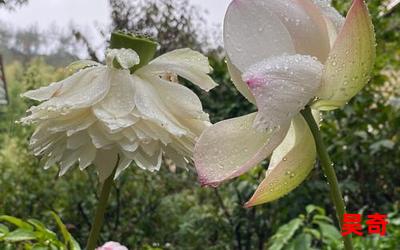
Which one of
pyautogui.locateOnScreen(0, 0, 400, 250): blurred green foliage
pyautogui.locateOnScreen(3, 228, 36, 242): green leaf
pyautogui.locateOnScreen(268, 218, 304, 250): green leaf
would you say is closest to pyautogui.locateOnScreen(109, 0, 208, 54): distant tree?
pyautogui.locateOnScreen(0, 0, 400, 250): blurred green foliage

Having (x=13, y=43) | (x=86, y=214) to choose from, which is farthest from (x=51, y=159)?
(x=13, y=43)

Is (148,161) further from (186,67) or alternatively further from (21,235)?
(21,235)

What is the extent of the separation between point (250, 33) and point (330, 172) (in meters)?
0.08

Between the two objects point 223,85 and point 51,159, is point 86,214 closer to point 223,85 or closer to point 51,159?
point 223,85

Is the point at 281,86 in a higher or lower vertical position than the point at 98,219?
higher

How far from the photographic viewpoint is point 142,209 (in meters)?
2.89

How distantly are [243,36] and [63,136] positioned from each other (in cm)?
24

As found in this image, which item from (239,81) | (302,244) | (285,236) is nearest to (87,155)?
(239,81)

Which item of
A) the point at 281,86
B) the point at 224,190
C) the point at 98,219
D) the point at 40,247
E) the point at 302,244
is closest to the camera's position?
the point at 281,86

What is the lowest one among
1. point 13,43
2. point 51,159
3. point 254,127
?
point 13,43

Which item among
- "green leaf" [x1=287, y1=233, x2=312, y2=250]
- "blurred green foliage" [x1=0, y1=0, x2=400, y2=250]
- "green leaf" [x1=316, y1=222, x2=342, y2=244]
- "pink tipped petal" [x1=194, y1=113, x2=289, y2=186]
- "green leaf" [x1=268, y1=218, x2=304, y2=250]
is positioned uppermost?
"pink tipped petal" [x1=194, y1=113, x2=289, y2=186]

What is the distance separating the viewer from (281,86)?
11.4 inches

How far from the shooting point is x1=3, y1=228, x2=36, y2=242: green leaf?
83 centimetres
